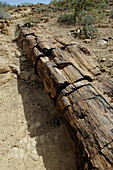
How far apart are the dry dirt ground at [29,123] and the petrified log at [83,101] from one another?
487 mm

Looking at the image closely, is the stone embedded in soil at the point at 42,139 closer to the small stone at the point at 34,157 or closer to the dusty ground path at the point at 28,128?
the dusty ground path at the point at 28,128

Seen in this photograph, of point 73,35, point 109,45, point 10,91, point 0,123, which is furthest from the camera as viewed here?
point 73,35

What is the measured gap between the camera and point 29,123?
8.16 feet

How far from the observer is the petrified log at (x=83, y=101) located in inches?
54.5

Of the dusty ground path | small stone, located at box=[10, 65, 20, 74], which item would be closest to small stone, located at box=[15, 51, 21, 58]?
the dusty ground path

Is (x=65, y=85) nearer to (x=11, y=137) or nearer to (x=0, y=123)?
(x=11, y=137)

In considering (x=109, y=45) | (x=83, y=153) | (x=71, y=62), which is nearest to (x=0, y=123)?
(x=83, y=153)

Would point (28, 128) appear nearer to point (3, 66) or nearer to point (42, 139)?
point (42, 139)

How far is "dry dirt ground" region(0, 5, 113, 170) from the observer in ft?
6.35

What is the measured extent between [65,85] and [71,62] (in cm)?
71

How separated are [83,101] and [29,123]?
1315 mm

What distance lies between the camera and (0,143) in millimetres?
2146

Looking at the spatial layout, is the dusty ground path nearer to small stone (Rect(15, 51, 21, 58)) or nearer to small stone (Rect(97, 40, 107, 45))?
small stone (Rect(15, 51, 21, 58))

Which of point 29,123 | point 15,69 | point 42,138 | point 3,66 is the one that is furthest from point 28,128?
point 3,66
